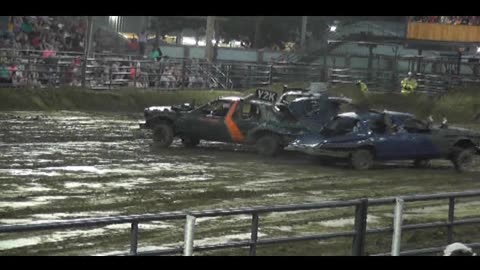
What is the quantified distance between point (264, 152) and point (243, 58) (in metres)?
27.8

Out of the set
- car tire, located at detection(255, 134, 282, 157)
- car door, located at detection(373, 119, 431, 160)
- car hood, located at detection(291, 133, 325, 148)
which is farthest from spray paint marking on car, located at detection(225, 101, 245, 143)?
car door, located at detection(373, 119, 431, 160)

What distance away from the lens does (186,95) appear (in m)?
33.7

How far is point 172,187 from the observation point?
15.4 metres

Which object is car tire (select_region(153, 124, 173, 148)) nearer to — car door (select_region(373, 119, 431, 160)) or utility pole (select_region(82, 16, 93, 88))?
car door (select_region(373, 119, 431, 160))

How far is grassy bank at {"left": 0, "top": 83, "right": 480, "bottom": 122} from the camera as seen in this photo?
94.4 feet

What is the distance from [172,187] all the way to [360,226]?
7917 mm

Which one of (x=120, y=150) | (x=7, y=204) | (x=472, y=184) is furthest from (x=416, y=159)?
(x=7, y=204)

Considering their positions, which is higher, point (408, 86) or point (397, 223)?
point (408, 86)

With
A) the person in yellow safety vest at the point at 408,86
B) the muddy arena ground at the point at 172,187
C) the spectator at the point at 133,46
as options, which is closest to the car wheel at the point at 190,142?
the muddy arena ground at the point at 172,187

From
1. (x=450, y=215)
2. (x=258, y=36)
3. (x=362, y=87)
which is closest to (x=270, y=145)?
(x=450, y=215)

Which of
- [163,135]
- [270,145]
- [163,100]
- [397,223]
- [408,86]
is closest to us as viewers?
[397,223]

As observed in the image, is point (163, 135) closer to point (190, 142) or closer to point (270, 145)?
point (190, 142)

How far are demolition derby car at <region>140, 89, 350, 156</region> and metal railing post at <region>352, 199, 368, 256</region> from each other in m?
12.6
